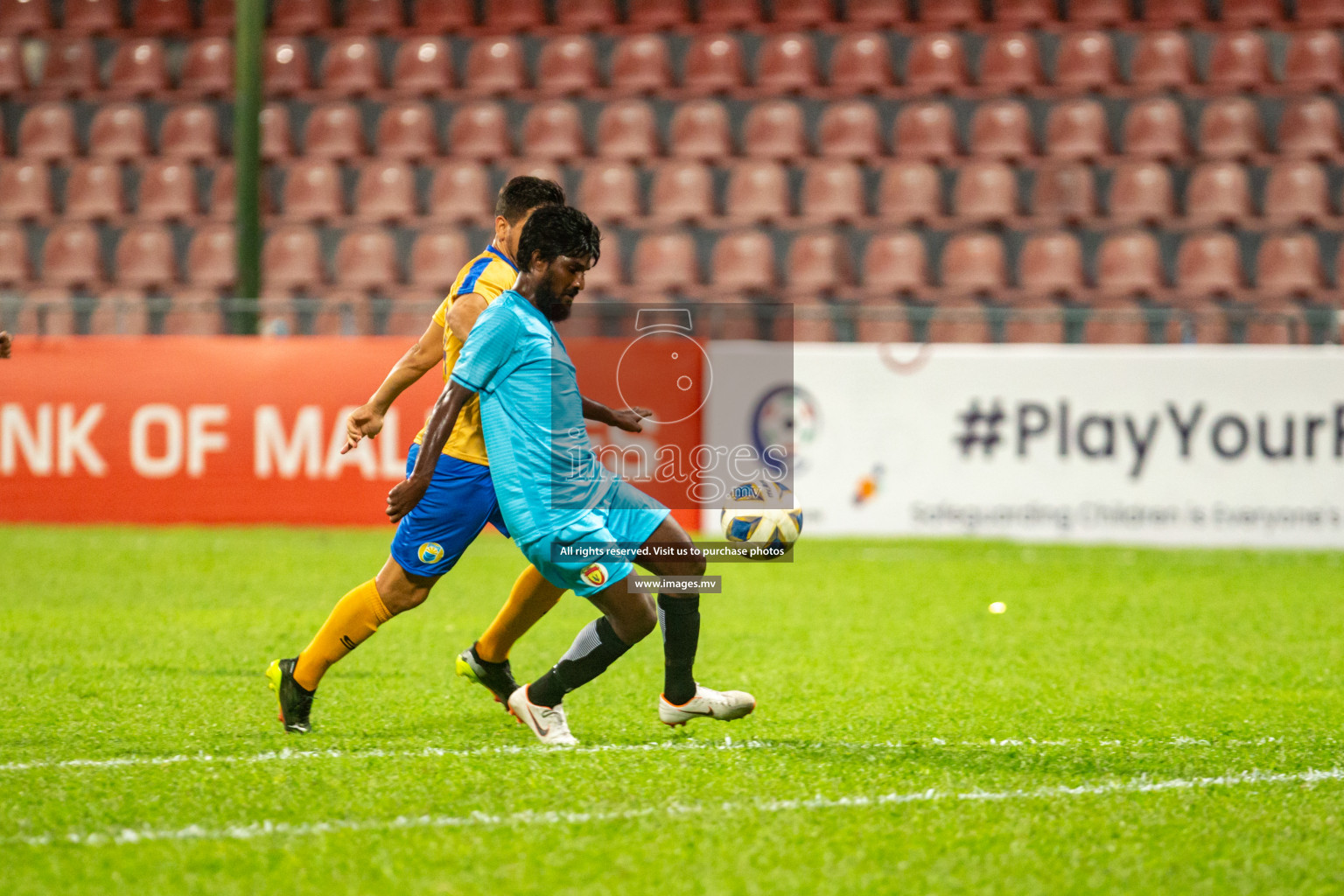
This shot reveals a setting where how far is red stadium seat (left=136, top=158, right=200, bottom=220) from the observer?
1568 cm

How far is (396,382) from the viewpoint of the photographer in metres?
4.83

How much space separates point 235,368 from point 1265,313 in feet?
27.0

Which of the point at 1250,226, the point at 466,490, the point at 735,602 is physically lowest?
the point at 735,602

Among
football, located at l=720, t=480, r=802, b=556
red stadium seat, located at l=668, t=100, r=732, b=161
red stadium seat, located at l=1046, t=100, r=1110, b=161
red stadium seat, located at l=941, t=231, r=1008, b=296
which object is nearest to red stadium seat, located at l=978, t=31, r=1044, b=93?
red stadium seat, located at l=1046, t=100, r=1110, b=161

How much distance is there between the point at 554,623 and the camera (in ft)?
24.9

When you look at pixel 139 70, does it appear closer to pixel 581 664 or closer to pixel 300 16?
pixel 300 16

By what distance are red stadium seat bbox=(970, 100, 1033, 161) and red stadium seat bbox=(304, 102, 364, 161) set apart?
6.89 m

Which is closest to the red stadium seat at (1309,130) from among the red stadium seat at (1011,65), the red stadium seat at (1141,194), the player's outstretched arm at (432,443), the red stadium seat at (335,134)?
the red stadium seat at (1141,194)

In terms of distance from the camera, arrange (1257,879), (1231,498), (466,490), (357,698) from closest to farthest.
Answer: (1257,879)
(466,490)
(357,698)
(1231,498)

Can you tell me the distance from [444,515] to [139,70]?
1422cm

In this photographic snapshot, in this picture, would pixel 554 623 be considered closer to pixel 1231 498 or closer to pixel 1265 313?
pixel 1231 498

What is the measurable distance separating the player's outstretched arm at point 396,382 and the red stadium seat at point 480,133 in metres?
11.3

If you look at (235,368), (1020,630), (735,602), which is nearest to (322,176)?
(235,368)

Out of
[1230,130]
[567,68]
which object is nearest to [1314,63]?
[1230,130]
